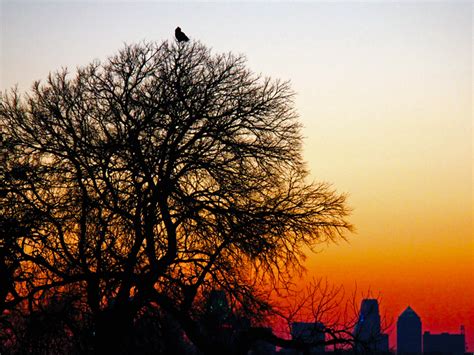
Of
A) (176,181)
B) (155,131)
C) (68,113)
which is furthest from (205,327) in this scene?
(68,113)

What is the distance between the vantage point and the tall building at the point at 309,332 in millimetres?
16078

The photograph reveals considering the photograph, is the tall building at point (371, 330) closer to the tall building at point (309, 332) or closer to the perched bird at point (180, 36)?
the tall building at point (309, 332)

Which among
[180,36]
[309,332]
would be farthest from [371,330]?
[180,36]

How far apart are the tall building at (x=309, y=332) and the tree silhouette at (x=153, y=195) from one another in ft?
6.32

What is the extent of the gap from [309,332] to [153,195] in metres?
4.70

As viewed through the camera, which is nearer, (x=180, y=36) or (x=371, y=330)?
(x=371, y=330)

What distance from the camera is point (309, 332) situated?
1672cm

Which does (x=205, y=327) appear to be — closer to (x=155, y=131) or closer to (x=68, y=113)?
(x=155, y=131)

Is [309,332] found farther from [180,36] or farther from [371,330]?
[180,36]

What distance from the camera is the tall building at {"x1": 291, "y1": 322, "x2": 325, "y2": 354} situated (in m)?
16.1

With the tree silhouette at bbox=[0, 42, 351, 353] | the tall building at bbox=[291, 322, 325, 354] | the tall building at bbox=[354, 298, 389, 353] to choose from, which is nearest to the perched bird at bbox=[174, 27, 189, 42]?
the tree silhouette at bbox=[0, 42, 351, 353]

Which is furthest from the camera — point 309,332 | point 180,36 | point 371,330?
point 180,36

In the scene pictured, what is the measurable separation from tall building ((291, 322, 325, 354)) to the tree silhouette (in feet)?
6.32

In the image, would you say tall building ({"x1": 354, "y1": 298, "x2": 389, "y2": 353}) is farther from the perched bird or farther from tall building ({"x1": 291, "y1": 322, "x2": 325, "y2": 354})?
the perched bird
